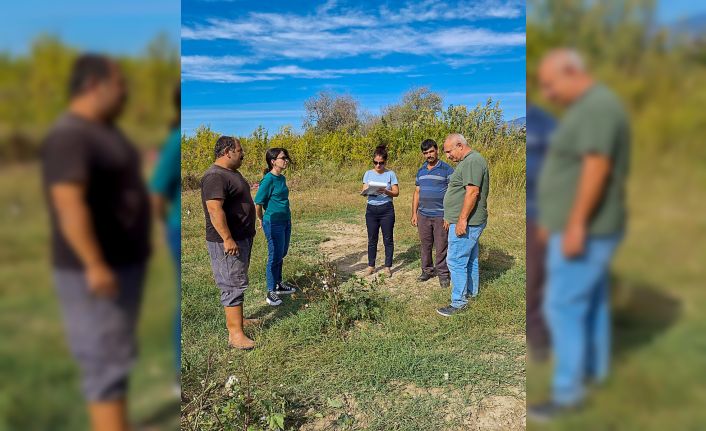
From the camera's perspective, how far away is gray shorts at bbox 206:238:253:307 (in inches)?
123
